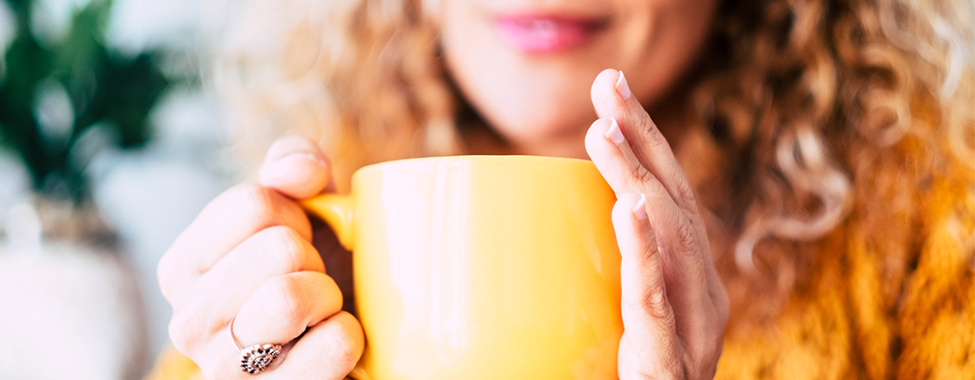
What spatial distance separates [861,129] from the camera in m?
1.06

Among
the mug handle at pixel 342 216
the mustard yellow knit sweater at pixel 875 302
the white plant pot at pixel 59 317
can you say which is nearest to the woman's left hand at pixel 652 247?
the mug handle at pixel 342 216

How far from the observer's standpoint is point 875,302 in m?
1.00

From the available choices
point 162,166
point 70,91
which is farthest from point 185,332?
point 162,166

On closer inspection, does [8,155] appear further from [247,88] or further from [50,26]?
[247,88]

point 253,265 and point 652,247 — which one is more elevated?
point 652,247

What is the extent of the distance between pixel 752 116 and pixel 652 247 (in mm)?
833

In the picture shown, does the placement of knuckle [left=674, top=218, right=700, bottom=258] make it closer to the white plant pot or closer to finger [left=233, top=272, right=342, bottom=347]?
finger [left=233, top=272, right=342, bottom=347]

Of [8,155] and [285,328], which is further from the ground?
[285,328]

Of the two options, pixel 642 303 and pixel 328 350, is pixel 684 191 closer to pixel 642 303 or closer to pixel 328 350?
pixel 642 303

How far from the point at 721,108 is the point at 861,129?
0.85ft

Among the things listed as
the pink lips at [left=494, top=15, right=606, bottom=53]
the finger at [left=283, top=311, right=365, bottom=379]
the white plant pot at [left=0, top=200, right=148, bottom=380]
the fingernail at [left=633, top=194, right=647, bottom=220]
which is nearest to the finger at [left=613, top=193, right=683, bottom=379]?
the fingernail at [left=633, top=194, right=647, bottom=220]

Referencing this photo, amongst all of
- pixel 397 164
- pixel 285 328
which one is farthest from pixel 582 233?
pixel 285 328

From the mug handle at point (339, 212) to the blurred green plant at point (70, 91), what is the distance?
1.18 m

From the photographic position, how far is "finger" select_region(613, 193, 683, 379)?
1.36ft
